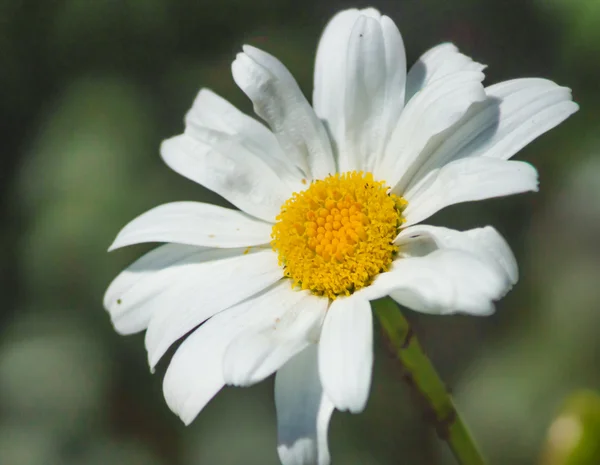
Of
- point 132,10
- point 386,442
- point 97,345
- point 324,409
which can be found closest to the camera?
point 324,409

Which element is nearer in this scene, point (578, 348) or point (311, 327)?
A: point (311, 327)

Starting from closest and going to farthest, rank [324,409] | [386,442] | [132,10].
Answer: [324,409] < [386,442] < [132,10]

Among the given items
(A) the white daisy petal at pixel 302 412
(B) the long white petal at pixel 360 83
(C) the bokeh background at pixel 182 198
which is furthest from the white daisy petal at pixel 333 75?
(C) the bokeh background at pixel 182 198

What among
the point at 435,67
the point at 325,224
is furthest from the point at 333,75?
the point at 325,224

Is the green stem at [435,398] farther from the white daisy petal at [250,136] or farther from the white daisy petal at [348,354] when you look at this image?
the white daisy petal at [250,136]

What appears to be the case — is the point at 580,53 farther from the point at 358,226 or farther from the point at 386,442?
the point at 386,442

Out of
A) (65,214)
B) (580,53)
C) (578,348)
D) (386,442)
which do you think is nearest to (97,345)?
(65,214)

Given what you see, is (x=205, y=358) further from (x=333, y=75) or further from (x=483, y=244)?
(x=333, y=75)
